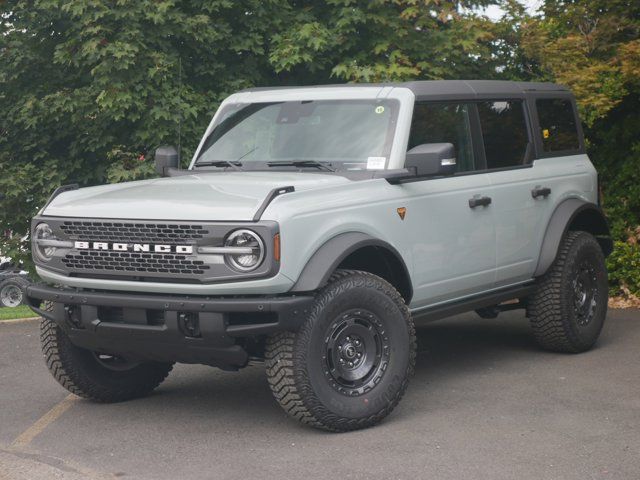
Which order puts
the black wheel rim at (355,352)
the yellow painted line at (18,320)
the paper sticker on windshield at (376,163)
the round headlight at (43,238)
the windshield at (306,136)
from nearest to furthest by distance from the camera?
the black wheel rim at (355,352) → the round headlight at (43,238) → the paper sticker on windshield at (376,163) → the windshield at (306,136) → the yellow painted line at (18,320)

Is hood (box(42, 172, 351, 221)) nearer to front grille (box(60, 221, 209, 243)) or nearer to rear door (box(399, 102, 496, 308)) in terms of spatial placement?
front grille (box(60, 221, 209, 243))

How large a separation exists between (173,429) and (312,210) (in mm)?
1580

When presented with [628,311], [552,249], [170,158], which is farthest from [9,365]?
[628,311]

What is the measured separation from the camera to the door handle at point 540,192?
28.6ft

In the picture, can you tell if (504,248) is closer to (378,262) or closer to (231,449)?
(378,262)

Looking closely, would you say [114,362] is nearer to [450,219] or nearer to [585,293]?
[450,219]

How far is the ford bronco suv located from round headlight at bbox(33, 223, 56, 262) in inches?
0.7

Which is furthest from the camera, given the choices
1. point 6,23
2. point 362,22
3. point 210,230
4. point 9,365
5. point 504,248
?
point 6,23

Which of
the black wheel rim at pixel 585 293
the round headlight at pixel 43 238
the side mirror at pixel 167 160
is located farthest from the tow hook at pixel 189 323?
the black wheel rim at pixel 585 293

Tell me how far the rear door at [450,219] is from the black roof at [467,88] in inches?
3.0

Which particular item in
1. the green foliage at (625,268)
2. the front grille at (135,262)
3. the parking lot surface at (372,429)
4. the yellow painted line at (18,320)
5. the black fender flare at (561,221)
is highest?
the front grille at (135,262)

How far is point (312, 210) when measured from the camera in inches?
262

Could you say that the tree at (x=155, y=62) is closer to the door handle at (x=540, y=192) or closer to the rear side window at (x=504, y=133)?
the rear side window at (x=504, y=133)

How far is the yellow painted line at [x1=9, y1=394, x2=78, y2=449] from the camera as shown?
680 cm
